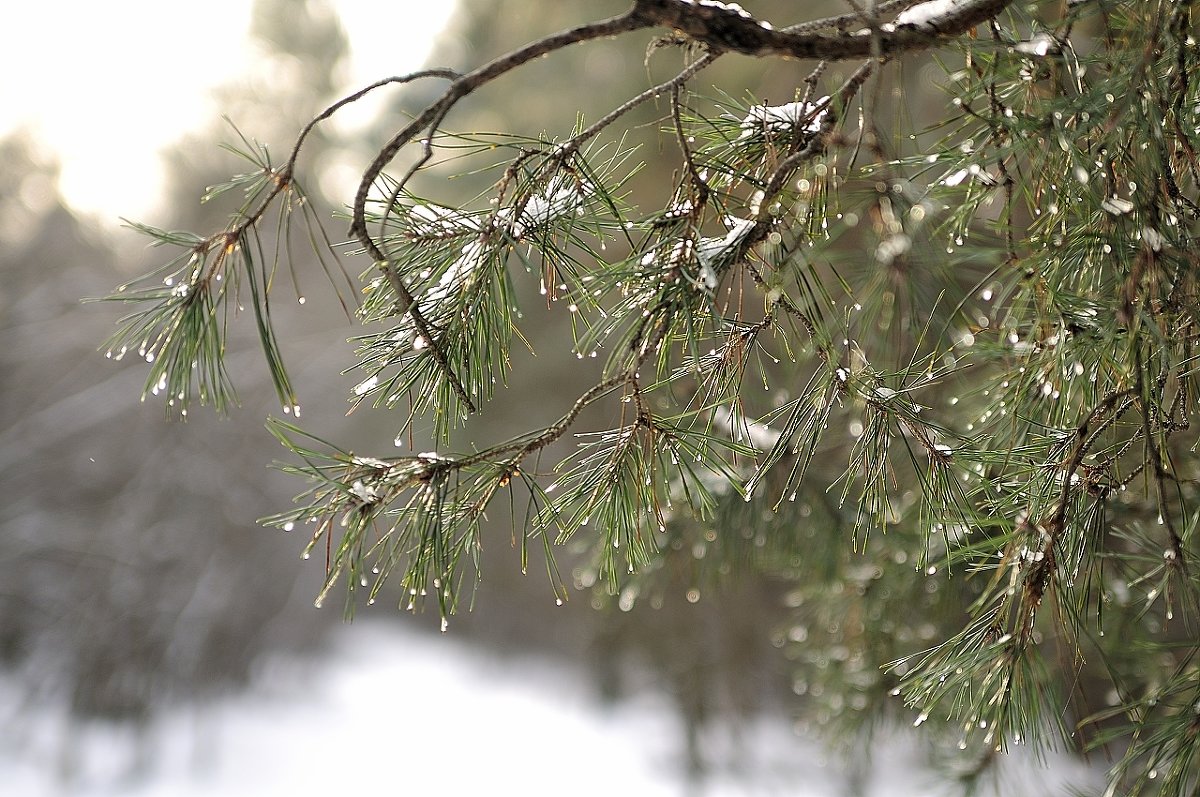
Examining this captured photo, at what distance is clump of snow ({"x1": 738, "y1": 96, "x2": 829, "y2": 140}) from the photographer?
2.78 feet

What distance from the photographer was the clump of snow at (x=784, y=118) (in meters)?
0.85

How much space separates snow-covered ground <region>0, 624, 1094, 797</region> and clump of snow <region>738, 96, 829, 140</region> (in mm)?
2829

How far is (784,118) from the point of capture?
2.84 ft

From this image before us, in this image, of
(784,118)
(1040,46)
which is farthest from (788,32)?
(1040,46)

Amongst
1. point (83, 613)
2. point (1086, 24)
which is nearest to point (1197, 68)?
point (1086, 24)

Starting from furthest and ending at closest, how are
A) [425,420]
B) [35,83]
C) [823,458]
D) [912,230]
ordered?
[35,83]
[425,420]
[823,458]
[912,230]

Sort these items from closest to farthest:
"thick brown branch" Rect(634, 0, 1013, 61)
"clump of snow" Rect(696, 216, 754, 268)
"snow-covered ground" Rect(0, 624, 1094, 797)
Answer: "thick brown branch" Rect(634, 0, 1013, 61) < "clump of snow" Rect(696, 216, 754, 268) < "snow-covered ground" Rect(0, 624, 1094, 797)

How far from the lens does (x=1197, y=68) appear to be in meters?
0.86

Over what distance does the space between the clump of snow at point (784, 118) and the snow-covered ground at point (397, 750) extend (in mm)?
2829

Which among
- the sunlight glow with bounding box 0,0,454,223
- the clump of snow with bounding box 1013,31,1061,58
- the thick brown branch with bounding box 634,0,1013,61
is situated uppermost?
the sunlight glow with bounding box 0,0,454,223

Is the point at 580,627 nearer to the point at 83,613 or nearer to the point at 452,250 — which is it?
the point at 83,613

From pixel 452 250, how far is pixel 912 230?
425mm

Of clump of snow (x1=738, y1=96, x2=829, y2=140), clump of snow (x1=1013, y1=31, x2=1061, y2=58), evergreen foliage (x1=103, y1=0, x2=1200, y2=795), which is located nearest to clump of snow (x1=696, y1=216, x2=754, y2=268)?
evergreen foliage (x1=103, y1=0, x2=1200, y2=795)

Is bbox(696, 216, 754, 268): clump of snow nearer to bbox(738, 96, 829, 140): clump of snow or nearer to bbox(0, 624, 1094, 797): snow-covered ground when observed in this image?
bbox(738, 96, 829, 140): clump of snow
